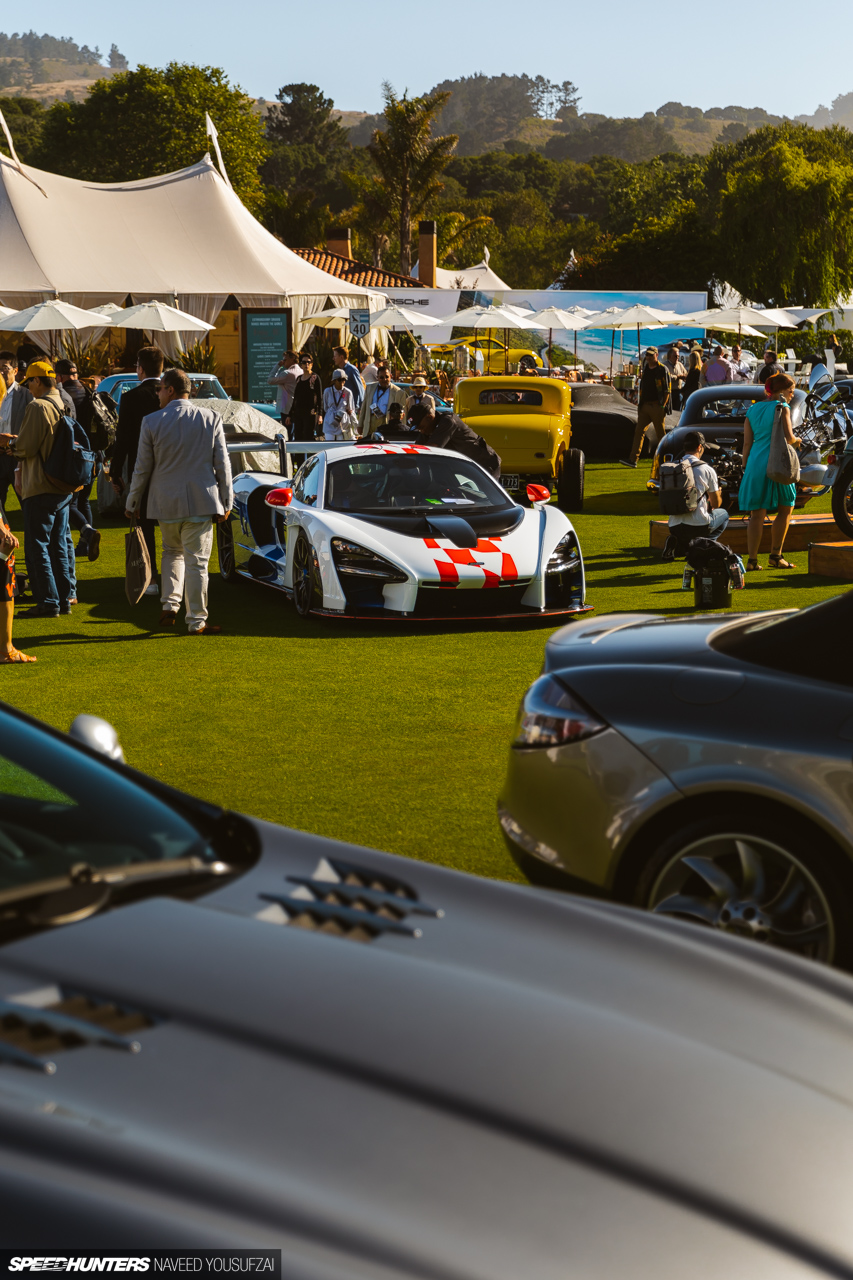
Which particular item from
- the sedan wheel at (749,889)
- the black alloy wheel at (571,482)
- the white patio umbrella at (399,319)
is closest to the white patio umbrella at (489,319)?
the white patio umbrella at (399,319)

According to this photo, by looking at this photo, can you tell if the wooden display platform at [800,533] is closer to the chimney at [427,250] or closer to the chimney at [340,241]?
the chimney at [340,241]

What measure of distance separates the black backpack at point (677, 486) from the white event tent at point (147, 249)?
69.7 ft

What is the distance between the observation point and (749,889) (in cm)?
388

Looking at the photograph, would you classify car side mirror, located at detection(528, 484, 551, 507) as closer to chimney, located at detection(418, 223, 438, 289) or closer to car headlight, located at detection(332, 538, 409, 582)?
car headlight, located at detection(332, 538, 409, 582)

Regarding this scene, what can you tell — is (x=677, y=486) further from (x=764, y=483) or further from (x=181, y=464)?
(x=181, y=464)

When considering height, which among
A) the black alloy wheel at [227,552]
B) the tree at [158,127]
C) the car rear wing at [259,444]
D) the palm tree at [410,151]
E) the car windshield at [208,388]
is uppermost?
the tree at [158,127]

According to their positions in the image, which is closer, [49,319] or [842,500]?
[842,500]

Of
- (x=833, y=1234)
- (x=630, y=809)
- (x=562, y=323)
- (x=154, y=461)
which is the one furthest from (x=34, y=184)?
(x=833, y=1234)

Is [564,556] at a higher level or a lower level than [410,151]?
lower

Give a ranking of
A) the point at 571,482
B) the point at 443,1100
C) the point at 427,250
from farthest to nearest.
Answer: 1. the point at 427,250
2. the point at 571,482
3. the point at 443,1100

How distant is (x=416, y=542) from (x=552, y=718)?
6086 mm

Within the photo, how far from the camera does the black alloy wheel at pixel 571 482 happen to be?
58.5 feet

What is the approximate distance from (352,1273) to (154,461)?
8.85m

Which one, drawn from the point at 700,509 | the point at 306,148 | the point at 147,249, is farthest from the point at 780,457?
the point at 306,148
